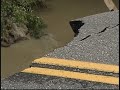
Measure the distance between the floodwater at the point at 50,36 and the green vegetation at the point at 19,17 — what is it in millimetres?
197

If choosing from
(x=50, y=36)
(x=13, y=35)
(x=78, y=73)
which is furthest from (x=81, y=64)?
(x=50, y=36)

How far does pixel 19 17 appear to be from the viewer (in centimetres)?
574

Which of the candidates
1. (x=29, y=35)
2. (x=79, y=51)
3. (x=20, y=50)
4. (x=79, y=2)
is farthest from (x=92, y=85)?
(x=79, y=2)

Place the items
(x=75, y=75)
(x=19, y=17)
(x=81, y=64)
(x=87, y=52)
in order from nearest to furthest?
1. (x=75, y=75)
2. (x=81, y=64)
3. (x=87, y=52)
4. (x=19, y=17)

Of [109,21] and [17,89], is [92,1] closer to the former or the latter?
[109,21]

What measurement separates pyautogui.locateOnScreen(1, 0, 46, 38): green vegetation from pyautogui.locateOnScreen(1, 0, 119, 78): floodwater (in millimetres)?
197

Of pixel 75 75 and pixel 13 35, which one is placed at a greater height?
pixel 13 35

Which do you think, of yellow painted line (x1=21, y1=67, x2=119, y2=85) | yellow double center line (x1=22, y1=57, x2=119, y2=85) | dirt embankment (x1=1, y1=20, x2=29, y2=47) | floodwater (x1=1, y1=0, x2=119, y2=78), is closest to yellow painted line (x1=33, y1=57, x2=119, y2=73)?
yellow double center line (x1=22, y1=57, x2=119, y2=85)

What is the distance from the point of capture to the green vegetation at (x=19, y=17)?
18.9 feet

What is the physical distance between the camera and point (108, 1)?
20.8ft

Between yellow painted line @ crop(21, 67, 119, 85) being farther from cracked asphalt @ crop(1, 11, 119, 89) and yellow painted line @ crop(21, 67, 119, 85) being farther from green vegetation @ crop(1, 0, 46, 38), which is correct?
green vegetation @ crop(1, 0, 46, 38)

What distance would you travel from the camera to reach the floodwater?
17.4 feet

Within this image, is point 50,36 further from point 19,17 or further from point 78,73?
point 78,73

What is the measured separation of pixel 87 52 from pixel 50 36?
2248 millimetres
